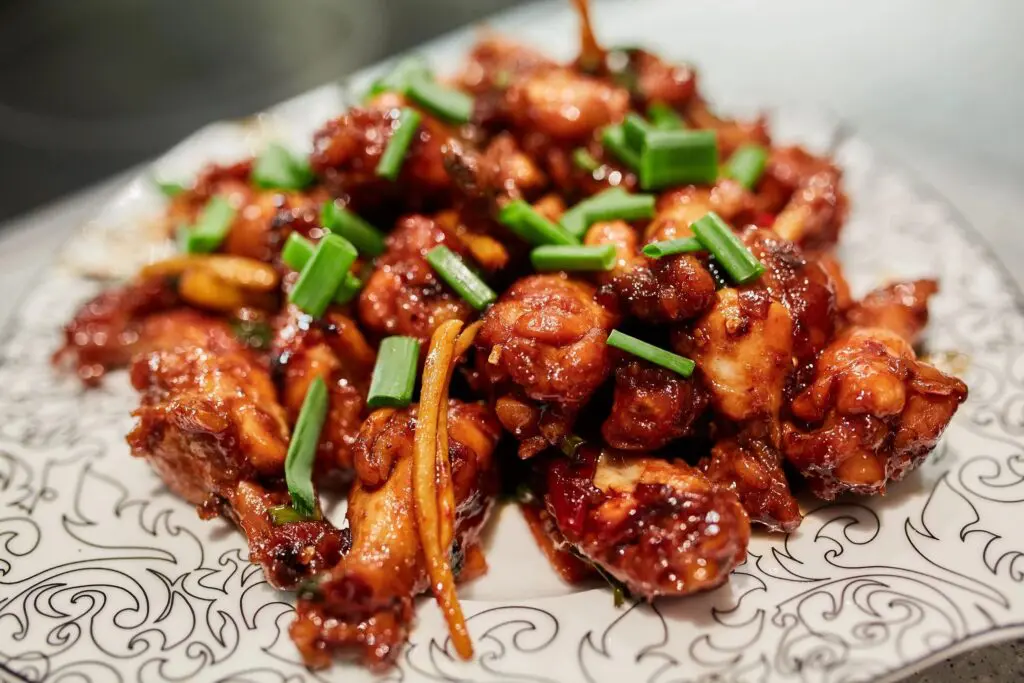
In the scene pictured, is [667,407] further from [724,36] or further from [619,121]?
[724,36]

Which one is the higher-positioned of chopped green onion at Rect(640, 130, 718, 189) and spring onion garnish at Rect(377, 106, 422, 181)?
spring onion garnish at Rect(377, 106, 422, 181)

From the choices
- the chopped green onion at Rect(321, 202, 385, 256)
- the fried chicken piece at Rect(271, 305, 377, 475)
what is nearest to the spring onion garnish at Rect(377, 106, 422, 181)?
the chopped green onion at Rect(321, 202, 385, 256)

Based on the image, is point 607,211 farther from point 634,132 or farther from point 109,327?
point 109,327

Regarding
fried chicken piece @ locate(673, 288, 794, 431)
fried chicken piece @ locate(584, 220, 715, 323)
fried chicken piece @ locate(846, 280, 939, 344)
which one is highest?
fried chicken piece @ locate(584, 220, 715, 323)

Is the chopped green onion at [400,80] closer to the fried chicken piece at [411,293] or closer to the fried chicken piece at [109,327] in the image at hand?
the fried chicken piece at [411,293]

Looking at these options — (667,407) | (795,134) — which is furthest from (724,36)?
(667,407)

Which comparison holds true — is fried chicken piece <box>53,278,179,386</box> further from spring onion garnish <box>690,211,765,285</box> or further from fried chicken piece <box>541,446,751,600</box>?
spring onion garnish <box>690,211,765,285</box>

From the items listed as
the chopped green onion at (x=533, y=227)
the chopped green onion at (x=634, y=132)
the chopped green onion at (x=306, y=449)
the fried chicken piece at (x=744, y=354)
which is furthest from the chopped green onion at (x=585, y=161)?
the chopped green onion at (x=306, y=449)
